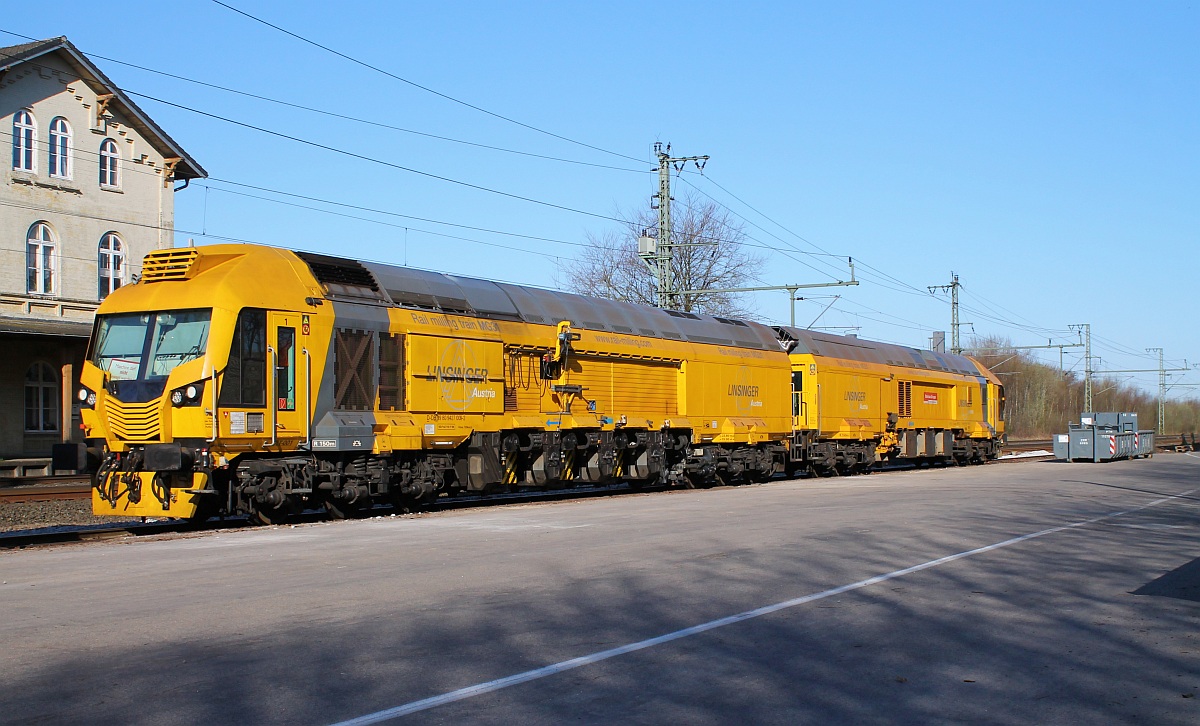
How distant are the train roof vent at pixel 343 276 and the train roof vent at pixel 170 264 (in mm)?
1632

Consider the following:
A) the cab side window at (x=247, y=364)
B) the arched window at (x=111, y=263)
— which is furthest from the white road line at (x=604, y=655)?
the arched window at (x=111, y=263)

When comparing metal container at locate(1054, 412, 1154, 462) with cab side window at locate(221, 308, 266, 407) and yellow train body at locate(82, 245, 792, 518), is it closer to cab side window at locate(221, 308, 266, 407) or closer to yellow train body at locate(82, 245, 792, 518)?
yellow train body at locate(82, 245, 792, 518)

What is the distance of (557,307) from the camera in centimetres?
2162

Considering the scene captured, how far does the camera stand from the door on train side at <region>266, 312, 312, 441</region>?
15.1 meters

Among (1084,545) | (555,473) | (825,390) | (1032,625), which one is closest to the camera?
(1032,625)

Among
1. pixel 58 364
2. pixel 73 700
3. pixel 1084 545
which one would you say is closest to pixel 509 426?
pixel 1084 545

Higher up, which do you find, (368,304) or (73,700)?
(368,304)

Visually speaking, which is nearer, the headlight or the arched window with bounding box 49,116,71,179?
the headlight

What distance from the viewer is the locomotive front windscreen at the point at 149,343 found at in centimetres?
1467

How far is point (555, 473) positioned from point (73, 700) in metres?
15.1

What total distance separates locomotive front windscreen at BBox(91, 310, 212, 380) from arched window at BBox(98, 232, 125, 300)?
70.2ft

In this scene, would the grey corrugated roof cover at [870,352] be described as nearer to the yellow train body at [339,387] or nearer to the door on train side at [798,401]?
the door on train side at [798,401]

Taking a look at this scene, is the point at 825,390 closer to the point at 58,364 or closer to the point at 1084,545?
the point at 1084,545

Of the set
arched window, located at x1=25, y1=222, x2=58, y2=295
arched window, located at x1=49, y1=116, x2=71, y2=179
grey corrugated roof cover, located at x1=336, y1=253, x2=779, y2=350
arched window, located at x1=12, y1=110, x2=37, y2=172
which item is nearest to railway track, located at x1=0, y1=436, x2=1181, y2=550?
grey corrugated roof cover, located at x1=336, y1=253, x2=779, y2=350
